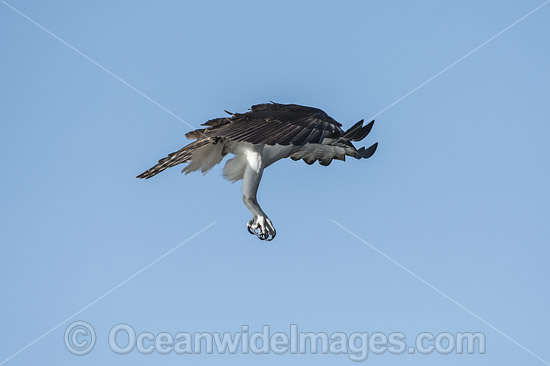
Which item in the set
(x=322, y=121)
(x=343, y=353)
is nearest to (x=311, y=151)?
(x=322, y=121)

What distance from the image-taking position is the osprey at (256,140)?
18.5 meters

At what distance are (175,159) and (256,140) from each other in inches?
88.7

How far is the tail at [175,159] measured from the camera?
19625 millimetres

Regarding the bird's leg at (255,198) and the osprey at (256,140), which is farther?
the bird's leg at (255,198)

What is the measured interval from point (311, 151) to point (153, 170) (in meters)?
3.51

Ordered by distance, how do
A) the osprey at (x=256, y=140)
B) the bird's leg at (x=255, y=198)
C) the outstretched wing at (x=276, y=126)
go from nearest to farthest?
the outstretched wing at (x=276, y=126) < the osprey at (x=256, y=140) < the bird's leg at (x=255, y=198)

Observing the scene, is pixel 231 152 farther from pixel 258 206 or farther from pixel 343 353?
pixel 343 353

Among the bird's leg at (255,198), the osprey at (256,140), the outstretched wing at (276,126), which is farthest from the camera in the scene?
the bird's leg at (255,198)

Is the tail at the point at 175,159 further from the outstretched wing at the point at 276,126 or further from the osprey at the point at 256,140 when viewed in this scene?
the outstretched wing at the point at 276,126

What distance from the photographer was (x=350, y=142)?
20750mm

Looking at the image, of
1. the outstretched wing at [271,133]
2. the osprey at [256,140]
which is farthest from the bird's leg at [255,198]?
the outstretched wing at [271,133]

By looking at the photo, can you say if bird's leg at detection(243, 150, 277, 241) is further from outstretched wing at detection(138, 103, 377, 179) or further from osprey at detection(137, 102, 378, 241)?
outstretched wing at detection(138, 103, 377, 179)

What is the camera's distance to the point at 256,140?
1833cm

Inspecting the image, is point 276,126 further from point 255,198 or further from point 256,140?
point 255,198
